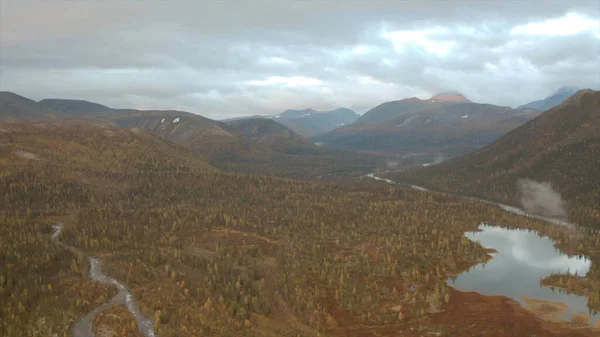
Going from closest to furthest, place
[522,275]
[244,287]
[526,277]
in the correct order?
[244,287], [526,277], [522,275]

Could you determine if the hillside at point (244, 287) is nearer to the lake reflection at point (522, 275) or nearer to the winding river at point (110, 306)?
the winding river at point (110, 306)

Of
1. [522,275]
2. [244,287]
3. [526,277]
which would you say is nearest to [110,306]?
[244,287]

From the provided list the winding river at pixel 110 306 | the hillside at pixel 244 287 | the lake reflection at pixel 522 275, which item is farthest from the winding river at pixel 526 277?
the winding river at pixel 110 306

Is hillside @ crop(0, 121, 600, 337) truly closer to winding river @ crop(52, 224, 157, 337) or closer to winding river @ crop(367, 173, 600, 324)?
winding river @ crop(52, 224, 157, 337)

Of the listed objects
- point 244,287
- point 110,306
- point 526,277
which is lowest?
point 110,306

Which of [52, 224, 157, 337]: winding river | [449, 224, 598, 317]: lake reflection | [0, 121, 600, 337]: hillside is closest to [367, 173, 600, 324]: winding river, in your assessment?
[449, 224, 598, 317]: lake reflection

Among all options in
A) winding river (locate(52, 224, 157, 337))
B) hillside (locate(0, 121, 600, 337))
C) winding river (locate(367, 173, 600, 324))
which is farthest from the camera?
winding river (locate(367, 173, 600, 324))

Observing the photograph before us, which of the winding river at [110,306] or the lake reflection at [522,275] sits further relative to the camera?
the lake reflection at [522,275]

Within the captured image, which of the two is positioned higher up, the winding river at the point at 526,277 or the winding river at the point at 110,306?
the winding river at the point at 526,277

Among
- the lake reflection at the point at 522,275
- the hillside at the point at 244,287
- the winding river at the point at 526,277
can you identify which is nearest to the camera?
the hillside at the point at 244,287

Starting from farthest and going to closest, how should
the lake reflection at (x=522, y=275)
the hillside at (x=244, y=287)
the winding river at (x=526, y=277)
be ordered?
the lake reflection at (x=522, y=275)
the winding river at (x=526, y=277)
the hillside at (x=244, y=287)

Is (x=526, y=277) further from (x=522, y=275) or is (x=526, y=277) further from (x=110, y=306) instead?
(x=110, y=306)

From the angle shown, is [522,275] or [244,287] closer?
[244,287]
